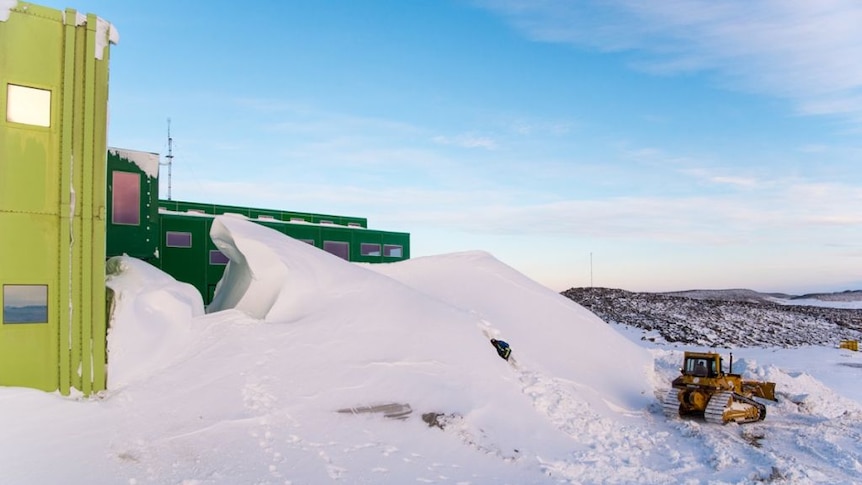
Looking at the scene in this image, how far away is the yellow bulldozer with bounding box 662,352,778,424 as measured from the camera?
52.9 feet

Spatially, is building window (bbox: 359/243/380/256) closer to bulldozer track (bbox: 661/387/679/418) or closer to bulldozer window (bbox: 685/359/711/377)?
bulldozer window (bbox: 685/359/711/377)

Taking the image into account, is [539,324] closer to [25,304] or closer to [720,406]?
[720,406]

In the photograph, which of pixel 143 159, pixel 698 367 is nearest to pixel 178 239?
pixel 143 159

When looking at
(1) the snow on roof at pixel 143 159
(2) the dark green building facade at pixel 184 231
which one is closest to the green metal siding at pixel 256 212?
(2) the dark green building facade at pixel 184 231

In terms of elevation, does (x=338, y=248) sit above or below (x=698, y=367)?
above

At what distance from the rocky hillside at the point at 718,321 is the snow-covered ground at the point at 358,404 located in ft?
66.3

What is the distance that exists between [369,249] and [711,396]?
2248 cm

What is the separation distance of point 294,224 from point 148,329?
1908cm

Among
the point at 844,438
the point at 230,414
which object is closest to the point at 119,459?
the point at 230,414

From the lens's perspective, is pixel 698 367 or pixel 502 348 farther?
pixel 698 367

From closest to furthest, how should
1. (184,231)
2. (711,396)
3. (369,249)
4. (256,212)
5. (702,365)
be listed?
(711,396)
(702,365)
(184,231)
(369,249)
(256,212)

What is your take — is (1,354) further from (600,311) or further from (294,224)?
(600,311)

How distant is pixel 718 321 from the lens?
46719 mm

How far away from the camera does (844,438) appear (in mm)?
14539
